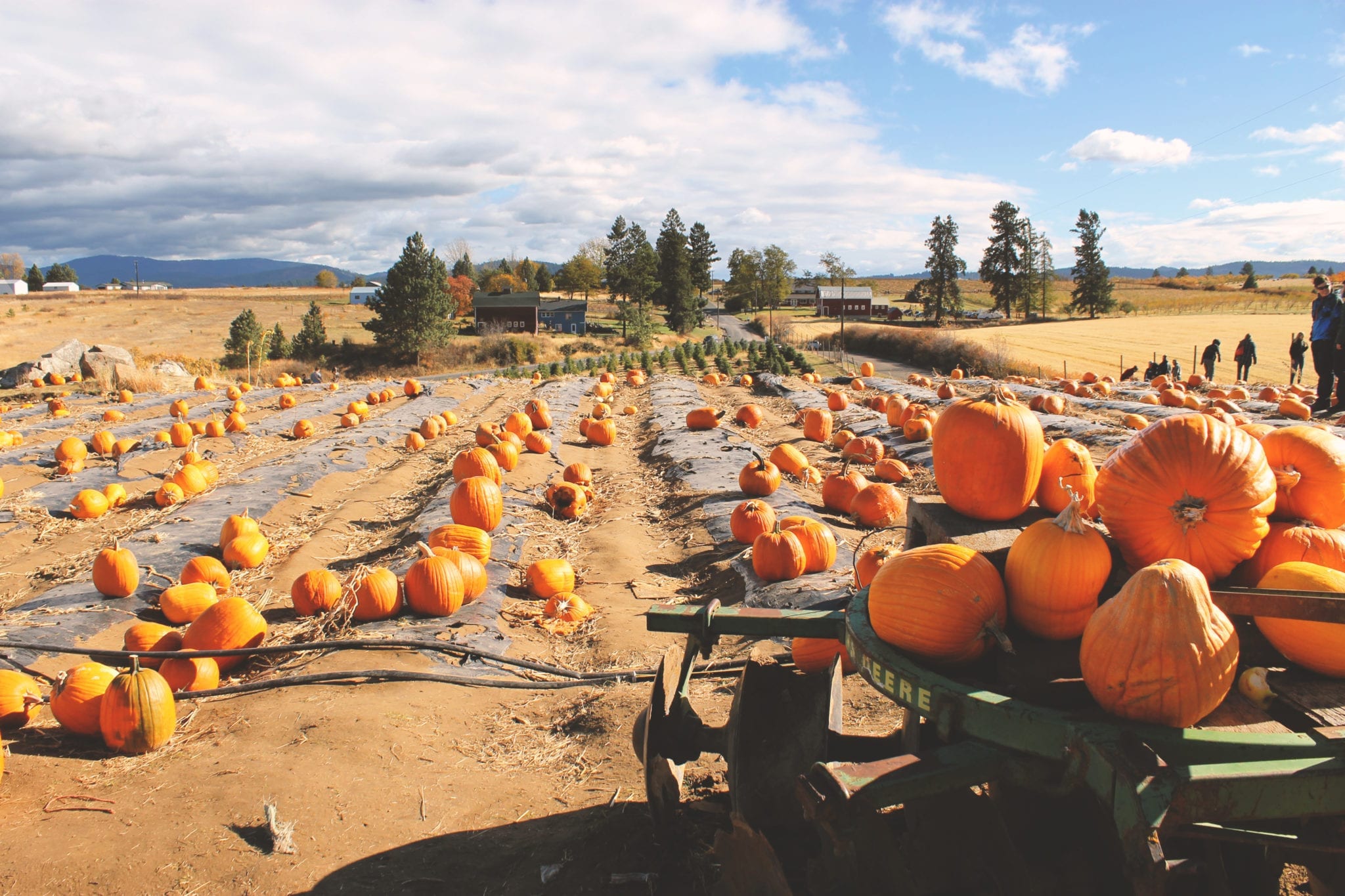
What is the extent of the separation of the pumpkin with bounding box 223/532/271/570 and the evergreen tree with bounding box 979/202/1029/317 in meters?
81.1

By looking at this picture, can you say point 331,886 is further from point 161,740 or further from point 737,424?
point 737,424

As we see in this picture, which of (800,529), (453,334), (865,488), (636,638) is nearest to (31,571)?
(636,638)

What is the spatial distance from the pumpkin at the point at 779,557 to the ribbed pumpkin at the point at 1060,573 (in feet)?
12.7

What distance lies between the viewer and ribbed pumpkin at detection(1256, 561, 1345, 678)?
2195mm

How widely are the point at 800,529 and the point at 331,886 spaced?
4575 mm

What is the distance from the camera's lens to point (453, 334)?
4322 centimetres

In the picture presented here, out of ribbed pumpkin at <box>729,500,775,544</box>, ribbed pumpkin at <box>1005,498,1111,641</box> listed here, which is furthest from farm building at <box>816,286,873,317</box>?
ribbed pumpkin at <box>1005,498,1111,641</box>

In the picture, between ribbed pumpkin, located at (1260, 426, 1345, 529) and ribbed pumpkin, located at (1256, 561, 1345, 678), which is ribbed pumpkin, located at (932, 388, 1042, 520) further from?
ribbed pumpkin, located at (1256, 561, 1345, 678)

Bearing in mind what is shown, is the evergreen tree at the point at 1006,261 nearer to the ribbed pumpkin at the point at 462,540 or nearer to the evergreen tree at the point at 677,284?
the evergreen tree at the point at 677,284

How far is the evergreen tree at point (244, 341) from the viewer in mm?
36750

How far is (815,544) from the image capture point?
6.68 m

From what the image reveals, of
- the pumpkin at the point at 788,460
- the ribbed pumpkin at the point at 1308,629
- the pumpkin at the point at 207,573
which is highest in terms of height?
the ribbed pumpkin at the point at 1308,629

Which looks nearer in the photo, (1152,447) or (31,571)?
(1152,447)

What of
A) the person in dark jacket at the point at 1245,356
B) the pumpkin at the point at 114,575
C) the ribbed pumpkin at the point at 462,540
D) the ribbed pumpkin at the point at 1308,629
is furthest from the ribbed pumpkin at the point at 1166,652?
the person in dark jacket at the point at 1245,356
